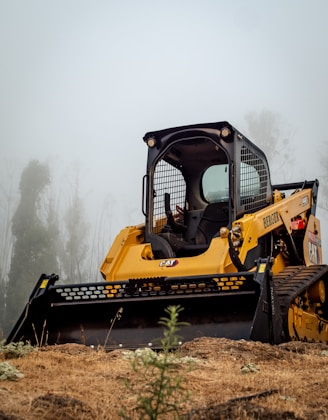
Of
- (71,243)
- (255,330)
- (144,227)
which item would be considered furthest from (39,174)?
(255,330)

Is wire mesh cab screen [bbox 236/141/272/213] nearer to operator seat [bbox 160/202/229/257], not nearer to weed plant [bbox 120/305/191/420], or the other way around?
operator seat [bbox 160/202/229/257]

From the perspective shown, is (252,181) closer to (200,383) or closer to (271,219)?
(271,219)

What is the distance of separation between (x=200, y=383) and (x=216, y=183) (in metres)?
4.81

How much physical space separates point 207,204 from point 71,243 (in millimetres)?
41450

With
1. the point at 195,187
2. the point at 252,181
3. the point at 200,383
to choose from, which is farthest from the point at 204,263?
the point at 200,383

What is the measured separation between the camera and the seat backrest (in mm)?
8758

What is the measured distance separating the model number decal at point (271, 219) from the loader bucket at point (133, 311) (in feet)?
4.09

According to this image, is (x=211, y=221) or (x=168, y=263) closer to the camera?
(x=168, y=263)

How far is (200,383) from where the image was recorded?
4.62 metres

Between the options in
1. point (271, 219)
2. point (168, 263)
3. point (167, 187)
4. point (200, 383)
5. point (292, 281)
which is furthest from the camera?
point (167, 187)

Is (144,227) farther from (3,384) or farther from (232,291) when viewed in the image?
(3,384)

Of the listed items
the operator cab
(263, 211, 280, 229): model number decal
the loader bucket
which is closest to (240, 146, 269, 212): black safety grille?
the operator cab

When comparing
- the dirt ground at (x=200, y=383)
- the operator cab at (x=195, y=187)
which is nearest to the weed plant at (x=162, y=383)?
the dirt ground at (x=200, y=383)

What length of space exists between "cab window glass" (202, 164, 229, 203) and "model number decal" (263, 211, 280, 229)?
29.1 inches
